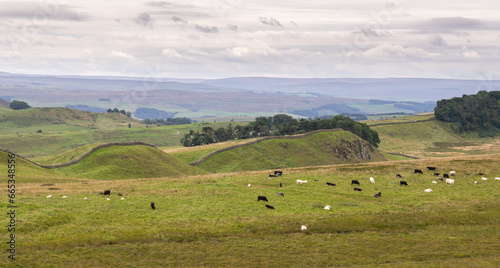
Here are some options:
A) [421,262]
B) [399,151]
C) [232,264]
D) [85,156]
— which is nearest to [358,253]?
[421,262]

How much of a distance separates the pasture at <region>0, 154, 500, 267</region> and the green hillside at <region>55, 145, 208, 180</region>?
1729 centimetres

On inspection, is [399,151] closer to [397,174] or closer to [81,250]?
[397,174]

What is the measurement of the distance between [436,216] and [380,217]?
5.96 m

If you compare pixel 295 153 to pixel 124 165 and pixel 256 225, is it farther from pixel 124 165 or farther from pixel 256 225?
pixel 256 225

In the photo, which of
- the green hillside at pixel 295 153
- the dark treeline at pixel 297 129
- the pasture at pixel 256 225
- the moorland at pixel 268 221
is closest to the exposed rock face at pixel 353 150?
the green hillside at pixel 295 153

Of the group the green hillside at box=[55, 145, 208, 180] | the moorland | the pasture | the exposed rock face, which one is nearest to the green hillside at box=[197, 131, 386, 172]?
the exposed rock face

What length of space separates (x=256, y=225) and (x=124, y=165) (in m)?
47.2

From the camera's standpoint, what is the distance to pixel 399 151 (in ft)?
567

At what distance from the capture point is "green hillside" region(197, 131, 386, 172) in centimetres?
10519

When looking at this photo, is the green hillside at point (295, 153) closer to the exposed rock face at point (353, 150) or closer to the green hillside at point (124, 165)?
the exposed rock face at point (353, 150)

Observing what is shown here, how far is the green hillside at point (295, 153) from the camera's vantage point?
4141 inches

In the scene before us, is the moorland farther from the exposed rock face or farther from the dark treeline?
the dark treeline

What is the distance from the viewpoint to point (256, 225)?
3753 cm

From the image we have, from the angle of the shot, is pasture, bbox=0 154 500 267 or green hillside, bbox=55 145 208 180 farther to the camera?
green hillside, bbox=55 145 208 180
